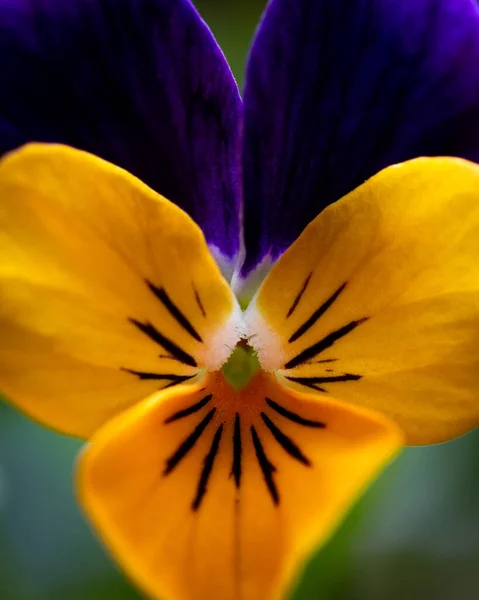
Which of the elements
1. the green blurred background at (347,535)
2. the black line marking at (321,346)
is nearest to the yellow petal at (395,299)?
the black line marking at (321,346)

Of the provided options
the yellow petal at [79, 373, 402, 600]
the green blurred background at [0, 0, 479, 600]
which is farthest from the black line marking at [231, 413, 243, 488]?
the green blurred background at [0, 0, 479, 600]

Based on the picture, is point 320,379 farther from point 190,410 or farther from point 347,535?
point 347,535

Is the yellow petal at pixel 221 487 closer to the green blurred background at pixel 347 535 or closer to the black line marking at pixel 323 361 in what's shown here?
the black line marking at pixel 323 361

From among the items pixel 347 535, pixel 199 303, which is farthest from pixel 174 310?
pixel 347 535

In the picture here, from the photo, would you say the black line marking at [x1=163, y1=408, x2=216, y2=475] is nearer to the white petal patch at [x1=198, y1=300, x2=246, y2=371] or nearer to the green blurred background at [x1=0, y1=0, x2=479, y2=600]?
the white petal patch at [x1=198, y1=300, x2=246, y2=371]

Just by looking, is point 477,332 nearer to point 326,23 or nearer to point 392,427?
point 392,427

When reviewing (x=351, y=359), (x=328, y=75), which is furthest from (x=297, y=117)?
(x=351, y=359)
